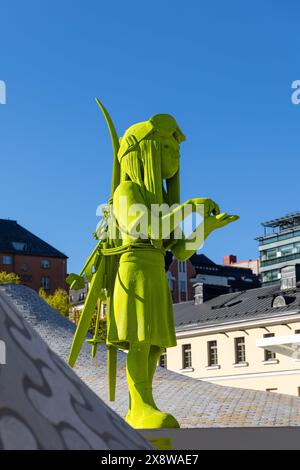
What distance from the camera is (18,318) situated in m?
2.34

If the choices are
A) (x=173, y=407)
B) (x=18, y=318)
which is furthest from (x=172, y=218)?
(x=173, y=407)

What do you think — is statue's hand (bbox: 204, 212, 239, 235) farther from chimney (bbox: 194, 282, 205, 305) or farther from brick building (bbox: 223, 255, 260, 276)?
brick building (bbox: 223, 255, 260, 276)

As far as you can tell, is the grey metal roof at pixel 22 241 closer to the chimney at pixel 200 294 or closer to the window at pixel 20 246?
the window at pixel 20 246

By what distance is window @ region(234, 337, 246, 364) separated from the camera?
128 ft

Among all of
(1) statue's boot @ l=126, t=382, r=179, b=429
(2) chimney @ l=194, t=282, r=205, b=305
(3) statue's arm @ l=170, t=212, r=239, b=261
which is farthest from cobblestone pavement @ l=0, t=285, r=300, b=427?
(2) chimney @ l=194, t=282, r=205, b=305

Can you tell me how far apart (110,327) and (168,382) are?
9.40 m

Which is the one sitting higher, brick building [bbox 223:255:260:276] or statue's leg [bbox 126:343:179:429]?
brick building [bbox 223:255:260:276]

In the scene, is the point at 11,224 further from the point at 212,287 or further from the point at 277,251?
the point at 212,287

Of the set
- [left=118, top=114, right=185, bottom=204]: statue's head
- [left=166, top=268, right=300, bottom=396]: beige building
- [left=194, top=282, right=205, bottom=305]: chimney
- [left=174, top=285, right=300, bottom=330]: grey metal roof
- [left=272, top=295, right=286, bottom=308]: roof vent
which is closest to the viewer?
[left=118, top=114, right=185, bottom=204]: statue's head

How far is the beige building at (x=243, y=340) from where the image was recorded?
120ft

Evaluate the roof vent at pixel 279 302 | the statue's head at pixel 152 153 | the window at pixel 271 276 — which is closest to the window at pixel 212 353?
the roof vent at pixel 279 302

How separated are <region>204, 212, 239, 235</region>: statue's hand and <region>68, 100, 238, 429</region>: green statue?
11 millimetres

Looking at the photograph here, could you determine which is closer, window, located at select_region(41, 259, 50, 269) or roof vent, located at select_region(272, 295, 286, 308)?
roof vent, located at select_region(272, 295, 286, 308)
